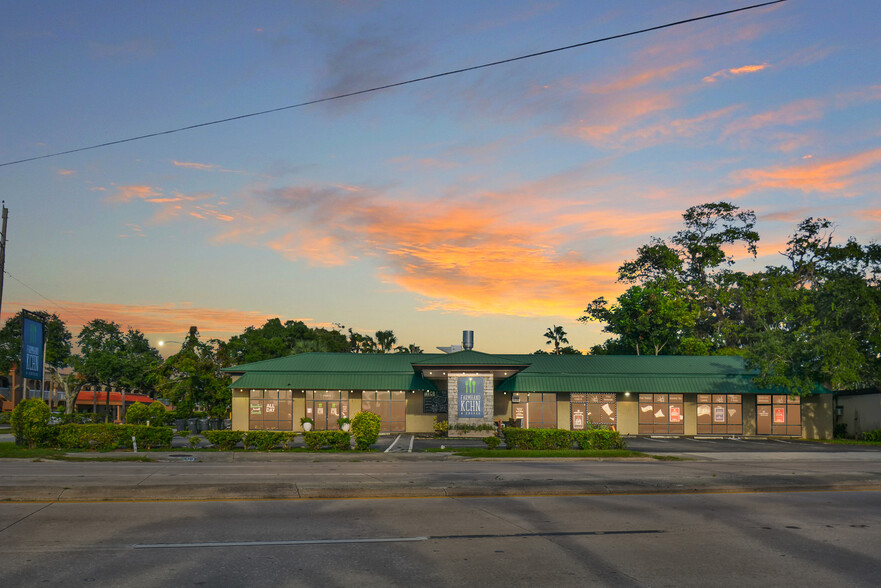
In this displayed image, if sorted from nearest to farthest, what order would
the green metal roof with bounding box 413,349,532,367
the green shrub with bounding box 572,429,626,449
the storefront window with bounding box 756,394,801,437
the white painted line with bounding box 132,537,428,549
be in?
the white painted line with bounding box 132,537,428,549, the green shrub with bounding box 572,429,626,449, the green metal roof with bounding box 413,349,532,367, the storefront window with bounding box 756,394,801,437

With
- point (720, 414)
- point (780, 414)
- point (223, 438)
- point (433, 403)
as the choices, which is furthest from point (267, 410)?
point (780, 414)

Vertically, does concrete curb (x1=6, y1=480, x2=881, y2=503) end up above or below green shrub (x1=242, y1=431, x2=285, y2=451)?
above

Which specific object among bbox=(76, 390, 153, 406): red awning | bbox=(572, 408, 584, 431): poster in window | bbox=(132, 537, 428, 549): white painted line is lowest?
bbox=(76, 390, 153, 406): red awning

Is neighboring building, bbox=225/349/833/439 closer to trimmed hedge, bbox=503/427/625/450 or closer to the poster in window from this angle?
the poster in window

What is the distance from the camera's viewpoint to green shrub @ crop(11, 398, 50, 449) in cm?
3284

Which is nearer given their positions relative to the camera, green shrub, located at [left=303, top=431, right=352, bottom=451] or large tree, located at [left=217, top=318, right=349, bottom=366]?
green shrub, located at [left=303, top=431, right=352, bottom=451]

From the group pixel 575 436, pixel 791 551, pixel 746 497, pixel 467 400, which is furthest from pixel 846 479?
pixel 467 400

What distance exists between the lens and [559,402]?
174ft

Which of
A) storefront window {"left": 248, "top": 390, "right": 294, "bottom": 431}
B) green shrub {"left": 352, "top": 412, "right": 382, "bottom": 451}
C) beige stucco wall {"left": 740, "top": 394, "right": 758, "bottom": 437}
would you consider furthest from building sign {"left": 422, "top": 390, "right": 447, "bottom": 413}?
beige stucco wall {"left": 740, "top": 394, "right": 758, "bottom": 437}

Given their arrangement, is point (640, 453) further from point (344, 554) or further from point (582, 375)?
point (344, 554)

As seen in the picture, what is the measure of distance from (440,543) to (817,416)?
49903 mm

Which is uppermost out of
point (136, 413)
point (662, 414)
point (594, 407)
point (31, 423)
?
point (136, 413)

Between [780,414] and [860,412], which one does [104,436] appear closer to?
[780,414]

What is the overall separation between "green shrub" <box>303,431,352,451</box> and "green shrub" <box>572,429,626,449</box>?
10891 millimetres
